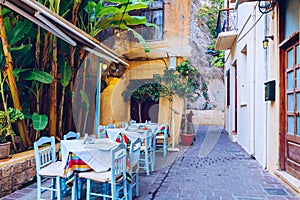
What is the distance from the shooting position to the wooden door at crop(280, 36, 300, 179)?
3.92 m

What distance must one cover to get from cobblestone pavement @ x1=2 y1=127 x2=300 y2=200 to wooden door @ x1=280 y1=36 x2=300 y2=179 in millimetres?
415

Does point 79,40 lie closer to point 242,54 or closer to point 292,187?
point 292,187

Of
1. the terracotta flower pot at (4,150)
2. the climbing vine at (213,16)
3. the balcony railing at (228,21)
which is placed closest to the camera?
the terracotta flower pot at (4,150)

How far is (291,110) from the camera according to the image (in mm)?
4137

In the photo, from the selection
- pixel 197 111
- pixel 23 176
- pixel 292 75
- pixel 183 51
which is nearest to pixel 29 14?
pixel 23 176

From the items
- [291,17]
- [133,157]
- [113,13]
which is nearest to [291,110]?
[291,17]

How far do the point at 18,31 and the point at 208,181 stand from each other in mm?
4235

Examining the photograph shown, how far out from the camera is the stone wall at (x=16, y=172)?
142 inches

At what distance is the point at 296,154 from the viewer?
155 inches

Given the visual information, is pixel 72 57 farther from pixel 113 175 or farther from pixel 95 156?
pixel 113 175

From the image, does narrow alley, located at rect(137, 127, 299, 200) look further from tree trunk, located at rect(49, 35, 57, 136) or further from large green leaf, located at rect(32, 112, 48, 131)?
tree trunk, located at rect(49, 35, 57, 136)

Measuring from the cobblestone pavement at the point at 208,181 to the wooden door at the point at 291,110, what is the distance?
0.41 metres

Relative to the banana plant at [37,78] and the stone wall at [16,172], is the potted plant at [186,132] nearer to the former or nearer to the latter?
the banana plant at [37,78]

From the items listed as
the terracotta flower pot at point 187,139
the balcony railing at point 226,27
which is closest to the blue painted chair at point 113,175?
the terracotta flower pot at point 187,139
